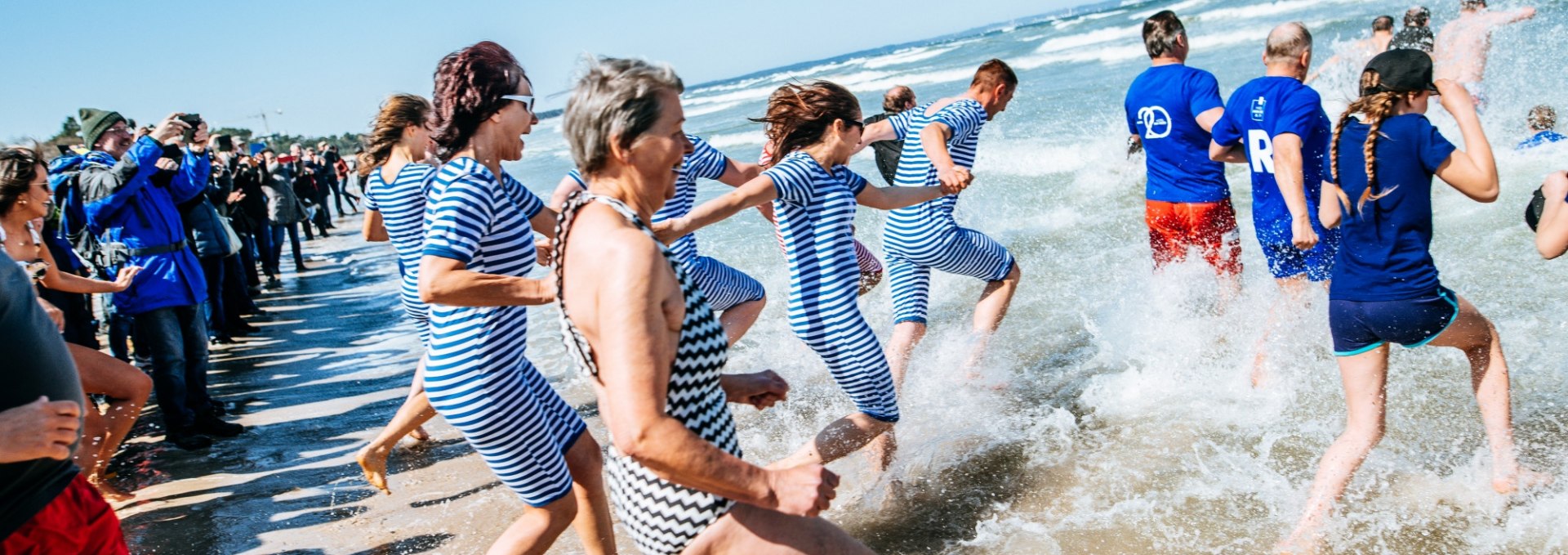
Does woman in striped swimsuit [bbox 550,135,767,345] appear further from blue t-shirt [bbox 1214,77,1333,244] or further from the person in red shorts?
the person in red shorts

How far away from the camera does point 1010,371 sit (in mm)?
6082

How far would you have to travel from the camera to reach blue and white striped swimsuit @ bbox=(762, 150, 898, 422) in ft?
13.3

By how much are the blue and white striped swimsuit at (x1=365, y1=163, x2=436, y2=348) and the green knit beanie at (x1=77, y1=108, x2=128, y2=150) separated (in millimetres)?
2742

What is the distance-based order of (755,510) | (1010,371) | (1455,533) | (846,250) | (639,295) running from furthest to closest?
(1010,371), (846,250), (1455,533), (755,510), (639,295)

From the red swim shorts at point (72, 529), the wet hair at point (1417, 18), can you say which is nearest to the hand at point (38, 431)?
the red swim shorts at point (72, 529)

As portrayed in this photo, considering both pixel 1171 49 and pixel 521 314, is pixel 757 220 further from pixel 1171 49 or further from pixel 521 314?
Answer: pixel 521 314

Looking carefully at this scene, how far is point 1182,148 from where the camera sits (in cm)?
525

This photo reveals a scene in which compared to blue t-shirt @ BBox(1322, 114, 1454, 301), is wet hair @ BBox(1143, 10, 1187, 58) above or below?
above

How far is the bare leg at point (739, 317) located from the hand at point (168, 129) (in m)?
3.60

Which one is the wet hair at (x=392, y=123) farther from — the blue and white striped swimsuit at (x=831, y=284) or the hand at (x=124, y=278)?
the blue and white striped swimsuit at (x=831, y=284)

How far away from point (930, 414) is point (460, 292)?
315cm

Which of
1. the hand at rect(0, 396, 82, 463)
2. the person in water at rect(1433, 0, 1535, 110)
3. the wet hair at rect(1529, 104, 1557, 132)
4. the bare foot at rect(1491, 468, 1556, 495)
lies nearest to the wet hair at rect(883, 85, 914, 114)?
the bare foot at rect(1491, 468, 1556, 495)

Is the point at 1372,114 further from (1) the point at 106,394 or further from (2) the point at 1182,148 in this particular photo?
(1) the point at 106,394

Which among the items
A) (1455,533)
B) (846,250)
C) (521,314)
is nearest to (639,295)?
(521,314)
